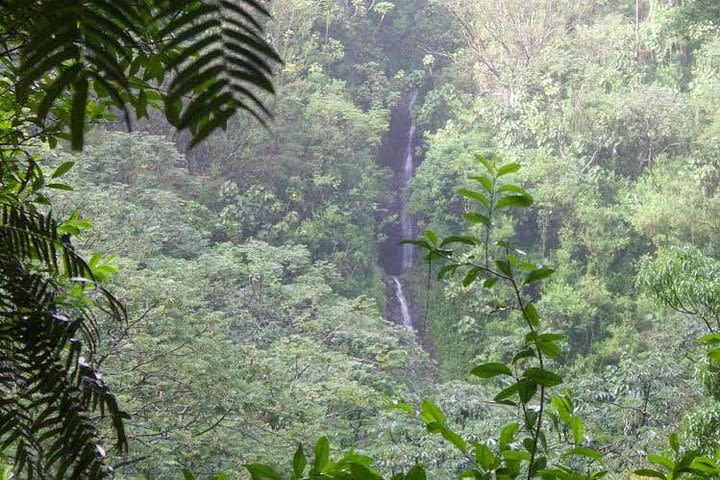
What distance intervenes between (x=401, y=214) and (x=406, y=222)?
14cm

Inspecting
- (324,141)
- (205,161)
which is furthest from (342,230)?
(205,161)

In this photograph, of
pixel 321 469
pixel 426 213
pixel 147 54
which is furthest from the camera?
pixel 426 213

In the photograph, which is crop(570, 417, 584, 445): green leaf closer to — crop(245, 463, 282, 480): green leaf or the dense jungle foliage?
crop(245, 463, 282, 480): green leaf

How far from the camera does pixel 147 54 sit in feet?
2.20

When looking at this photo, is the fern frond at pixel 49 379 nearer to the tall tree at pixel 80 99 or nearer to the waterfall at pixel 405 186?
the tall tree at pixel 80 99

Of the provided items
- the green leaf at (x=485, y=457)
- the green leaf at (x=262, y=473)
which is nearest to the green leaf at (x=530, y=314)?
the green leaf at (x=485, y=457)

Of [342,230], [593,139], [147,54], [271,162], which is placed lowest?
[147,54]

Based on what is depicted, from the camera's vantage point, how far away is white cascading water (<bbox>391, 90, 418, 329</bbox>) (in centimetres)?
946

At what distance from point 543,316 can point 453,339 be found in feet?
4.31

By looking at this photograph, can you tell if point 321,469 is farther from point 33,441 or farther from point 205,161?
point 205,161

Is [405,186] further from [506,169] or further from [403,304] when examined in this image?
[506,169]

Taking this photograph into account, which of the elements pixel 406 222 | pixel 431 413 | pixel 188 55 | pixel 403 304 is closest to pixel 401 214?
pixel 406 222

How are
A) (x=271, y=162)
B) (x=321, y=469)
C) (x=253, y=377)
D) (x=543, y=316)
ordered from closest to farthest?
(x=321, y=469) → (x=253, y=377) → (x=543, y=316) → (x=271, y=162)

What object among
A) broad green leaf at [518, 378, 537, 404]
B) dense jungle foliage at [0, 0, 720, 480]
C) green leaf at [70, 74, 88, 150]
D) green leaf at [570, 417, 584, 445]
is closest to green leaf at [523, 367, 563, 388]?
broad green leaf at [518, 378, 537, 404]
